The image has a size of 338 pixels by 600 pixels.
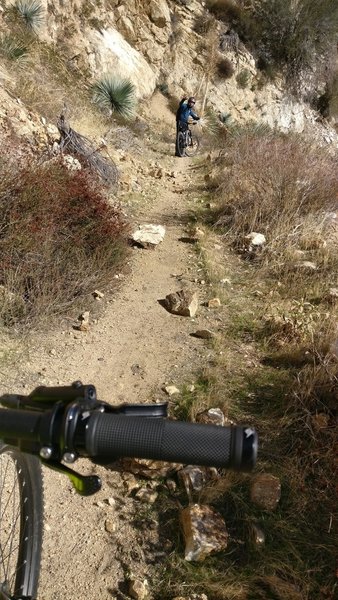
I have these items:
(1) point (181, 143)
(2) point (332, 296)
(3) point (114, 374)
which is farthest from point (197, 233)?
(1) point (181, 143)

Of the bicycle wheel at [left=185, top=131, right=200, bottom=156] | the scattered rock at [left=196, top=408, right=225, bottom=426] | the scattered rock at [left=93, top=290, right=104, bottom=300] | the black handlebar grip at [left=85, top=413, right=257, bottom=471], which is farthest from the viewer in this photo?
the bicycle wheel at [left=185, top=131, right=200, bottom=156]

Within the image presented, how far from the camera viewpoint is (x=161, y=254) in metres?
5.63

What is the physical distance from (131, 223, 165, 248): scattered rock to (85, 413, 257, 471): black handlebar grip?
4.81m

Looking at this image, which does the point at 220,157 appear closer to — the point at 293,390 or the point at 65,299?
the point at 65,299

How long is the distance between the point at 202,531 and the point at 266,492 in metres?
0.43

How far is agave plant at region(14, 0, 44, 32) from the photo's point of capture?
33.8 feet

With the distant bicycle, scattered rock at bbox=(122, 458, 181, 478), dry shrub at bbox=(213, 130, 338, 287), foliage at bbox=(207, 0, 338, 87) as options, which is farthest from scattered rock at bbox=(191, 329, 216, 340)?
foliage at bbox=(207, 0, 338, 87)

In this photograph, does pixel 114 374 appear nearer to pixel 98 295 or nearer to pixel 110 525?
pixel 98 295

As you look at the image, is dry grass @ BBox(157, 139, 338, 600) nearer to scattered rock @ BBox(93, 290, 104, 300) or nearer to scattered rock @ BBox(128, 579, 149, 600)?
scattered rock @ BBox(128, 579, 149, 600)

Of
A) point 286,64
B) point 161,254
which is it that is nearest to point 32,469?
point 161,254

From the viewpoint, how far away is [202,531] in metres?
2.25

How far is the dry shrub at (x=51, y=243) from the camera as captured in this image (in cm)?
392

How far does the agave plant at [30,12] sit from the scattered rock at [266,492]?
11417mm

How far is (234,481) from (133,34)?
53.8 feet
